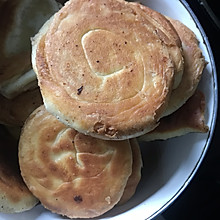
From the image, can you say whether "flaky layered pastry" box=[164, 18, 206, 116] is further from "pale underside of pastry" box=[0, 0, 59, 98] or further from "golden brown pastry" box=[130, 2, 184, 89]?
"pale underside of pastry" box=[0, 0, 59, 98]

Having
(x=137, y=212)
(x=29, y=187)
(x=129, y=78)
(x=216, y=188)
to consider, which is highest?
(x=129, y=78)

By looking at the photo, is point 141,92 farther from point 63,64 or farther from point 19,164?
point 19,164

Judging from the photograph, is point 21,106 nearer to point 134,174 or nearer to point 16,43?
point 16,43

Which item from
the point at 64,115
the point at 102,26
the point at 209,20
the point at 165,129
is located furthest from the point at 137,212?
the point at 209,20

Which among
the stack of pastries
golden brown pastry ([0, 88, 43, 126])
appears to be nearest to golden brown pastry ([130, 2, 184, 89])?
the stack of pastries

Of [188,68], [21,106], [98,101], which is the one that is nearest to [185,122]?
[188,68]

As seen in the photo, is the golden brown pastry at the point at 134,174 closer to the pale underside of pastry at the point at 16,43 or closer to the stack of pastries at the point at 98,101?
the stack of pastries at the point at 98,101

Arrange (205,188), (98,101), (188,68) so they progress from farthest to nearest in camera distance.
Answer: (205,188) < (188,68) < (98,101)
